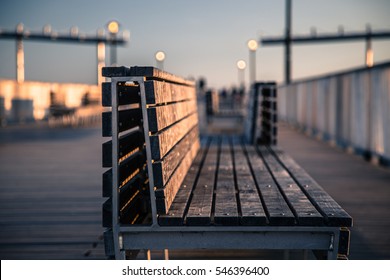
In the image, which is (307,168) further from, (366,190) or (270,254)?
(270,254)

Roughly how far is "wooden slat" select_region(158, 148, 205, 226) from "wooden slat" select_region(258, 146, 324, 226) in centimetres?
65

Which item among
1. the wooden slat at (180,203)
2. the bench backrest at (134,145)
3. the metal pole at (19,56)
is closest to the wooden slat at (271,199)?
the wooden slat at (180,203)

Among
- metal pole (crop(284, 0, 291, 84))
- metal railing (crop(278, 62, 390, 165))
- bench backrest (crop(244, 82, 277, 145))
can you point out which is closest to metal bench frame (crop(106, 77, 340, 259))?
bench backrest (crop(244, 82, 277, 145))

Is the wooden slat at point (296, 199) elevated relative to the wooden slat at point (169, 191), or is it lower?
lower

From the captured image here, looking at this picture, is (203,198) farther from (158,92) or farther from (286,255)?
(286,255)

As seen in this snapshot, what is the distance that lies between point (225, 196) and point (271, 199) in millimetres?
327

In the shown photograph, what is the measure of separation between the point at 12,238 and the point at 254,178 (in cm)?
222

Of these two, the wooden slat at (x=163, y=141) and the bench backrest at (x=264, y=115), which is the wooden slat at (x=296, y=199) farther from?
the bench backrest at (x=264, y=115)

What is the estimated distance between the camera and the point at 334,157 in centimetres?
Result: 1114

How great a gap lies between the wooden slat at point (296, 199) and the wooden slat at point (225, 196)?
1.15 ft

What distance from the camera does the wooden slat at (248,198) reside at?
3148mm

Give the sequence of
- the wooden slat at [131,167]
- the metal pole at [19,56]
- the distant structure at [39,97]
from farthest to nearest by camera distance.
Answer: the metal pole at [19,56]
the distant structure at [39,97]
the wooden slat at [131,167]

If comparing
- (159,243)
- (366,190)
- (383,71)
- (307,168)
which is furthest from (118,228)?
(383,71)

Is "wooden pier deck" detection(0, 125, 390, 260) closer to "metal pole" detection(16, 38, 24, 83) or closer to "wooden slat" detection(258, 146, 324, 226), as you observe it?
"wooden slat" detection(258, 146, 324, 226)
